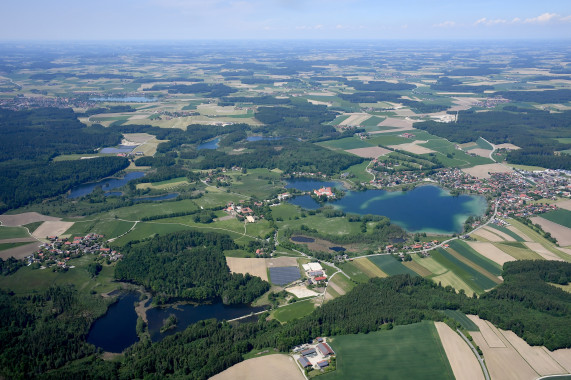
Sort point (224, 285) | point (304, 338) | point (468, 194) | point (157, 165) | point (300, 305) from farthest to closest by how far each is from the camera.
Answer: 1. point (157, 165)
2. point (468, 194)
3. point (224, 285)
4. point (300, 305)
5. point (304, 338)

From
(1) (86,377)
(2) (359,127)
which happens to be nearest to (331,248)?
(1) (86,377)

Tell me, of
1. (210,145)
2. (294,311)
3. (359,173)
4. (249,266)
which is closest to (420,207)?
(359,173)

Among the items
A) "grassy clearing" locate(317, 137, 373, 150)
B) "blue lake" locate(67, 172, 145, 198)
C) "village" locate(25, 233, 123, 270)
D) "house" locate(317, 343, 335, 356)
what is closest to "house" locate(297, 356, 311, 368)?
"house" locate(317, 343, 335, 356)

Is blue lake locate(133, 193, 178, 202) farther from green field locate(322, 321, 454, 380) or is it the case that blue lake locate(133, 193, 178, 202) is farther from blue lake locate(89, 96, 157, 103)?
blue lake locate(89, 96, 157, 103)

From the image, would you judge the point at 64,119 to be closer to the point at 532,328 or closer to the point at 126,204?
the point at 126,204

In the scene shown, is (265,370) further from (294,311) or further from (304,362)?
(294,311)

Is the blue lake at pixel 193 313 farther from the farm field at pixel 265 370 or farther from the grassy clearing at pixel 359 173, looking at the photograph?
the grassy clearing at pixel 359 173
